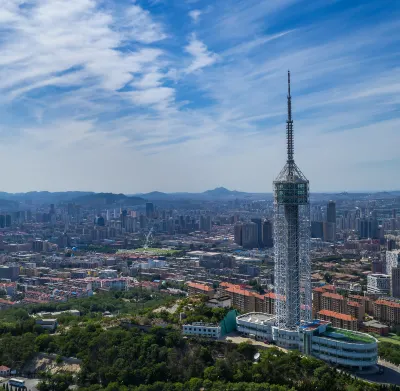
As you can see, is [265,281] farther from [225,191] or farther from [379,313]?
[225,191]

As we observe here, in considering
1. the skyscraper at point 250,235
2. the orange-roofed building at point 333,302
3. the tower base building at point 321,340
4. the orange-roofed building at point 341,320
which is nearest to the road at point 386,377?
the tower base building at point 321,340

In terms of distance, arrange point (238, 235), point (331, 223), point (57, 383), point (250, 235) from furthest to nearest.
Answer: point (238, 235), point (331, 223), point (250, 235), point (57, 383)

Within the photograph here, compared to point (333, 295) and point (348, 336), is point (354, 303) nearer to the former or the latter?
point (333, 295)

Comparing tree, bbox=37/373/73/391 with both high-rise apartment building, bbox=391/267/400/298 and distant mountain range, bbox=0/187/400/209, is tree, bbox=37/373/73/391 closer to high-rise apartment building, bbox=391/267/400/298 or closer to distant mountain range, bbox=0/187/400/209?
high-rise apartment building, bbox=391/267/400/298

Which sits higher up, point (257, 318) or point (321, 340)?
point (257, 318)

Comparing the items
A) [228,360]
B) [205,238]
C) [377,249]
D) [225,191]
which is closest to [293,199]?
[228,360]

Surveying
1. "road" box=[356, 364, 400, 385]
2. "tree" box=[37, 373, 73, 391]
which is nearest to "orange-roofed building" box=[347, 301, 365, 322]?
"road" box=[356, 364, 400, 385]

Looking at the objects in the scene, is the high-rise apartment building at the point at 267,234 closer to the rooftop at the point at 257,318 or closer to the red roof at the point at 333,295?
the red roof at the point at 333,295

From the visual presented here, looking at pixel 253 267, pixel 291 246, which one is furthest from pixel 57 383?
pixel 253 267
